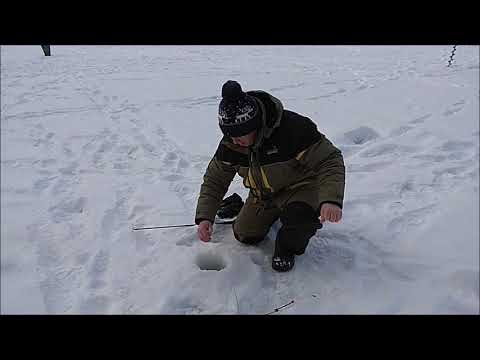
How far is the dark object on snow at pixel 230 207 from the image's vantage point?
103 inches

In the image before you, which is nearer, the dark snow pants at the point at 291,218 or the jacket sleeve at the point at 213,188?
the dark snow pants at the point at 291,218

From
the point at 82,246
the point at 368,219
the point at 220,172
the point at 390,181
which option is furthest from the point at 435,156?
the point at 82,246

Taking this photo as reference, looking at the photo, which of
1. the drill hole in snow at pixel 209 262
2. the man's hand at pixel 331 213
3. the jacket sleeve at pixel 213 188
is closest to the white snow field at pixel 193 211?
the drill hole in snow at pixel 209 262

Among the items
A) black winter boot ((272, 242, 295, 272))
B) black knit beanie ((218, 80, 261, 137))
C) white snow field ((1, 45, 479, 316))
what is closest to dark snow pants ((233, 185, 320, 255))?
black winter boot ((272, 242, 295, 272))

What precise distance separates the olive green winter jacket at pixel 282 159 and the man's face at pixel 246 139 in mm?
25

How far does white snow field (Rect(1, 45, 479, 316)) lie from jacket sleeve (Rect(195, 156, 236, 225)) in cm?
25

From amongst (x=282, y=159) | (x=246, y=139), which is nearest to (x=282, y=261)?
(x=282, y=159)

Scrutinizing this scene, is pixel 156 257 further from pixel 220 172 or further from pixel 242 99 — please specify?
pixel 242 99

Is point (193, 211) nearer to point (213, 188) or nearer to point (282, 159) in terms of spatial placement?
point (213, 188)

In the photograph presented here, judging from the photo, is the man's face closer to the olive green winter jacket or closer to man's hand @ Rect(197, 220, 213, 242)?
the olive green winter jacket

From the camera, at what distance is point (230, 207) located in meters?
2.64

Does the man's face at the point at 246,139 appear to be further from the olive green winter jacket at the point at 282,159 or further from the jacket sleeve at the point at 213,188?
the jacket sleeve at the point at 213,188

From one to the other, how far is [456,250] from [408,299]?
0.50 m

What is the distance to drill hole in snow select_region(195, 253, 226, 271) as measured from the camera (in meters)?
2.18
